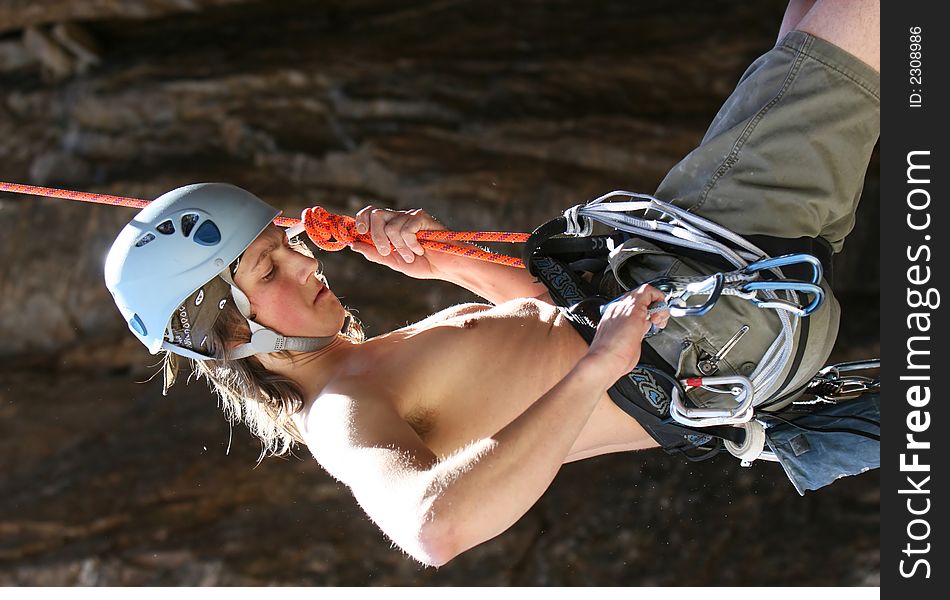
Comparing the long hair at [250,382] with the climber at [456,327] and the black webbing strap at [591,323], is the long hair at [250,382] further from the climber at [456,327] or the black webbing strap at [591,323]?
the black webbing strap at [591,323]

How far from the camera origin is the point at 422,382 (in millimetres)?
2006

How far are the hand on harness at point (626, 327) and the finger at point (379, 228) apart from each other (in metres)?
0.62

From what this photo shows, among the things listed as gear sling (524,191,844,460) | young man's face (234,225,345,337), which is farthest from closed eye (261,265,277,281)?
gear sling (524,191,844,460)

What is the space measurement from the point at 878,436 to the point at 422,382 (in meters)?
0.94

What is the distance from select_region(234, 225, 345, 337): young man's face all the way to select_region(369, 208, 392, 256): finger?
15 cm

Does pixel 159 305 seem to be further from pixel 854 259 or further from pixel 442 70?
pixel 854 259

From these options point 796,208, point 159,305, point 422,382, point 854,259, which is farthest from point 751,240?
point 854,259

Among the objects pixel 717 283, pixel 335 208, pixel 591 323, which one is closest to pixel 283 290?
pixel 591 323

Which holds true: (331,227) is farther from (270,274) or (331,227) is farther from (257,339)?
(257,339)

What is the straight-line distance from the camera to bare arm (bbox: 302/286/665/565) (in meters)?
1.55

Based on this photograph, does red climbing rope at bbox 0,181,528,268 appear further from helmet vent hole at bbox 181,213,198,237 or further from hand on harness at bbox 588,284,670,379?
hand on harness at bbox 588,284,670,379

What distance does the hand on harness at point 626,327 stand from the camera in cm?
164

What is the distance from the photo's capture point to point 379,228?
7.38ft

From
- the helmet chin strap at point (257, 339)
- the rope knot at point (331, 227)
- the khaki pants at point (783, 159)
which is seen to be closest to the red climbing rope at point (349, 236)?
the rope knot at point (331, 227)
